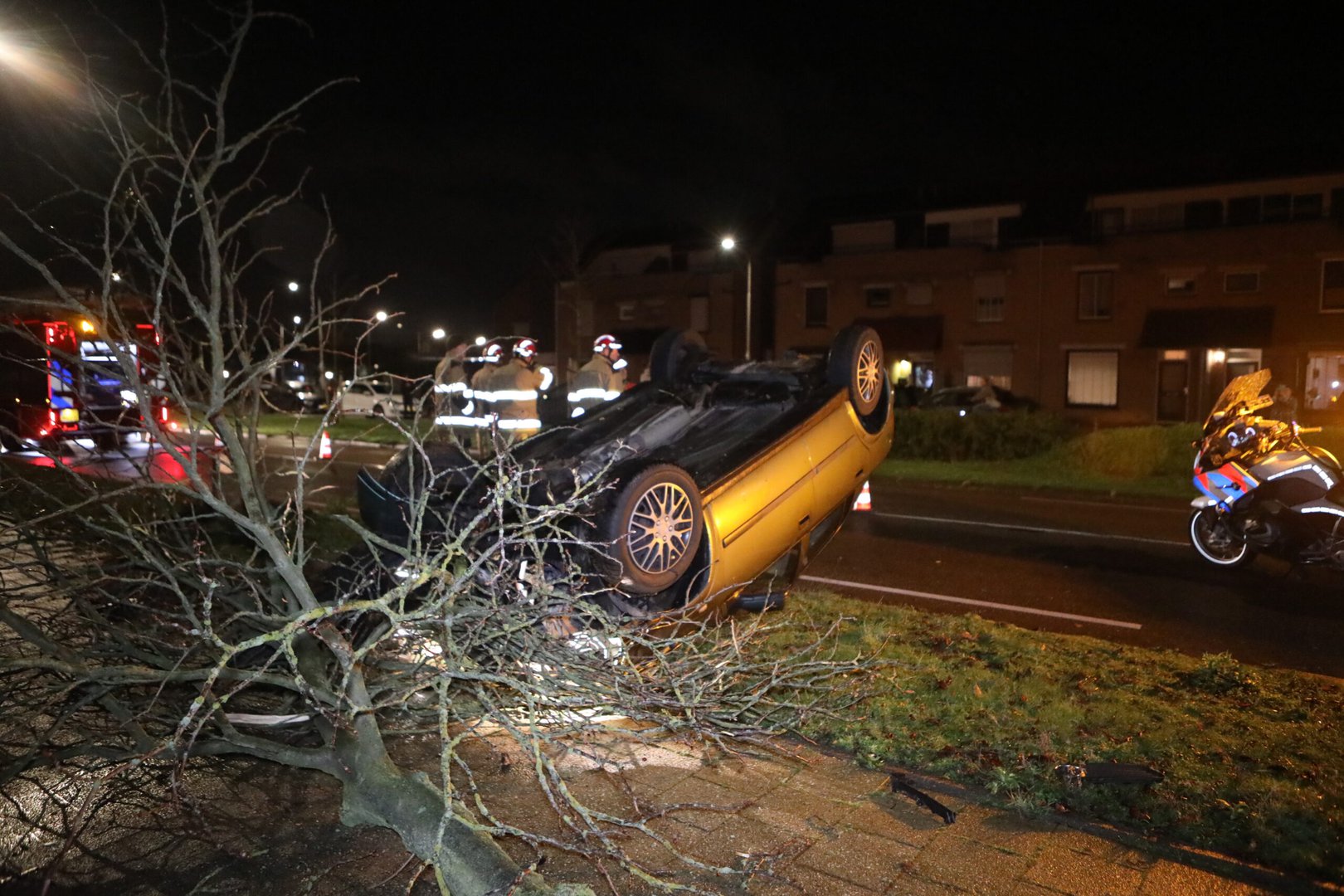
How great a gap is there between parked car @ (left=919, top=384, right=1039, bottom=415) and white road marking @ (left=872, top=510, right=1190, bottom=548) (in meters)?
15.6

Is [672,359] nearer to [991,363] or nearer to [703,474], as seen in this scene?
[703,474]

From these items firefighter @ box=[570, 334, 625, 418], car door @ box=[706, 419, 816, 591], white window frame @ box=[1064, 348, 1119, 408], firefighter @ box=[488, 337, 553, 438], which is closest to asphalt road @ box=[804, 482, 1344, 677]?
car door @ box=[706, 419, 816, 591]

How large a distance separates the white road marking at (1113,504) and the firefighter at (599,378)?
612 cm

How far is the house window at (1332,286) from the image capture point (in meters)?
27.6

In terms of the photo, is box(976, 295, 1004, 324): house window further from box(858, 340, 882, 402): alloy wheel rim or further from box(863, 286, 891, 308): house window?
box(858, 340, 882, 402): alloy wheel rim

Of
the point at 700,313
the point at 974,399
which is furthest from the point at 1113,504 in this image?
the point at 700,313

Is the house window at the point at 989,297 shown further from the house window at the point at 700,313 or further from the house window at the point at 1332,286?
the house window at the point at 700,313

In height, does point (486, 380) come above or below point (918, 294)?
below

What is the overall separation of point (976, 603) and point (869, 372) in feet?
6.64

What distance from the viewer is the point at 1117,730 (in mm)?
4664

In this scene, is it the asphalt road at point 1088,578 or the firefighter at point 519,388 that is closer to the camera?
the asphalt road at point 1088,578

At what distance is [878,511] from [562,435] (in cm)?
612

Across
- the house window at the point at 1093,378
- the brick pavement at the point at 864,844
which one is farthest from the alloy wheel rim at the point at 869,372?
the house window at the point at 1093,378

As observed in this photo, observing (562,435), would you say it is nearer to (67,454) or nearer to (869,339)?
(869,339)
